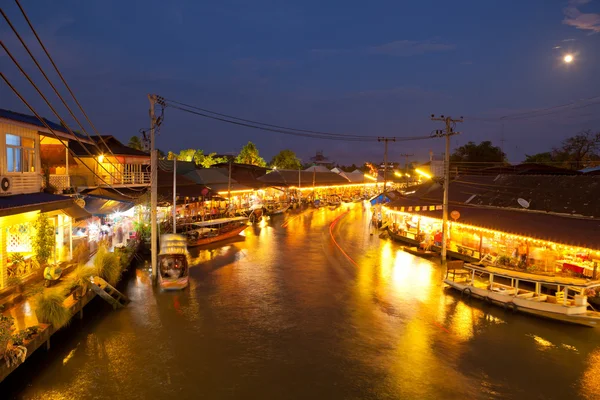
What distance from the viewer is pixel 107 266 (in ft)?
65.0

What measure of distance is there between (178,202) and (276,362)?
2873 centimetres

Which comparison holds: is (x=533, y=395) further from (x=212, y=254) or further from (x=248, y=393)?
(x=212, y=254)

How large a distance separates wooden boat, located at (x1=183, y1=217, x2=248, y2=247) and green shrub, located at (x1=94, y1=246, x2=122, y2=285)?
463 inches

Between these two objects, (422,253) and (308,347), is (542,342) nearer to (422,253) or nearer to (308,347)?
(308,347)

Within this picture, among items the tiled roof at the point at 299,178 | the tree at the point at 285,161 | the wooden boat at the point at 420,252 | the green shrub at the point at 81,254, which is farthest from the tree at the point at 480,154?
the green shrub at the point at 81,254

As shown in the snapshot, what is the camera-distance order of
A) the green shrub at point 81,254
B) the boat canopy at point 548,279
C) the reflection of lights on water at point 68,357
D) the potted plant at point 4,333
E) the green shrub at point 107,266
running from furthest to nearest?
the green shrub at point 81,254, the green shrub at point 107,266, the boat canopy at point 548,279, the reflection of lights on water at point 68,357, the potted plant at point 4,333

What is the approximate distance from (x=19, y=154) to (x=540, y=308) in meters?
24.8

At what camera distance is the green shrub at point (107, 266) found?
63.5ft

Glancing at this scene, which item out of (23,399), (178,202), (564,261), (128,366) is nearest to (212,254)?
(178,202)

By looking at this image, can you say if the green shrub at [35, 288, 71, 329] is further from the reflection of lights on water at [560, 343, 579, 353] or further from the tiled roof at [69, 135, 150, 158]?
the tiled roof at [69, 135, 150, 158]

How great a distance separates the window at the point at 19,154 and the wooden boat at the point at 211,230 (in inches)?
566

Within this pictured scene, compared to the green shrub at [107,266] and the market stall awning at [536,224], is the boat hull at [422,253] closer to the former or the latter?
the market stall awning at [536,224]

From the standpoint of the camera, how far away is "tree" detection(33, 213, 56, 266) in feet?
56.4

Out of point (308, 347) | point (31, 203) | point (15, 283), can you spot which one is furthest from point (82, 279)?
point (308, 347)
